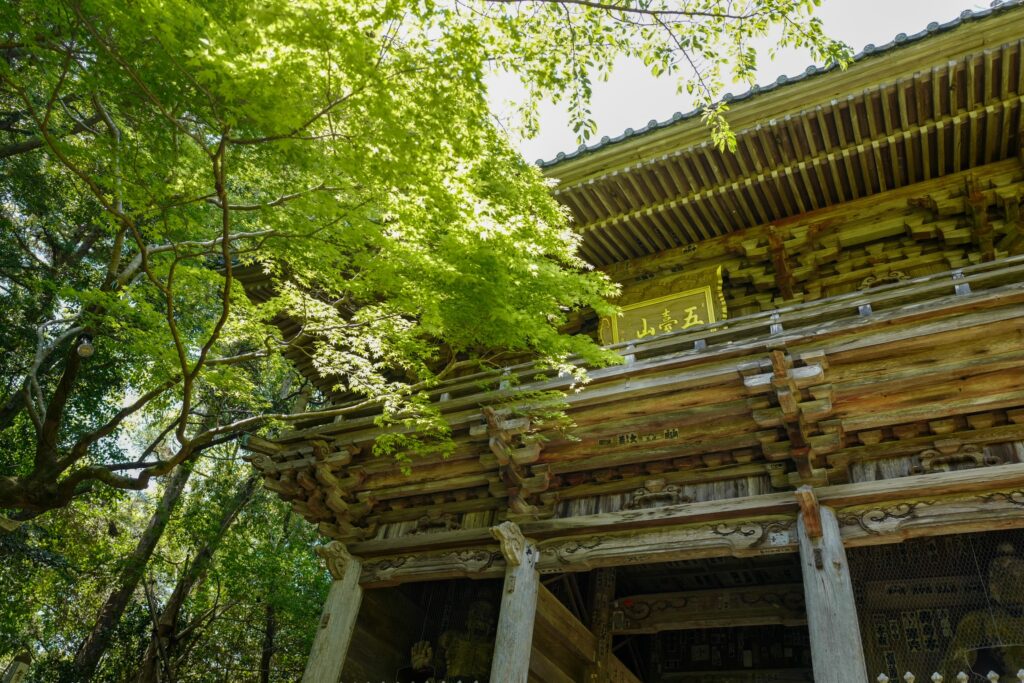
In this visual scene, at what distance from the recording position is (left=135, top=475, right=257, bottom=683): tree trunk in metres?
12.6

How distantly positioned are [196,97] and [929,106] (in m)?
7.30

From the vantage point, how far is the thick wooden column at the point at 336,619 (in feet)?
26.4

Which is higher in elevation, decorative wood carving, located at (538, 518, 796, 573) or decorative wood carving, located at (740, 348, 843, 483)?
decorative wood carving, located at (740, 348, 843, 483)

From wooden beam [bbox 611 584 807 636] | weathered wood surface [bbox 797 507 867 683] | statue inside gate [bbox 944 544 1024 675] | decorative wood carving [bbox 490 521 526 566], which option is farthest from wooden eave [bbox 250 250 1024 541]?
wooden beam [bbox 611 584 807 636]

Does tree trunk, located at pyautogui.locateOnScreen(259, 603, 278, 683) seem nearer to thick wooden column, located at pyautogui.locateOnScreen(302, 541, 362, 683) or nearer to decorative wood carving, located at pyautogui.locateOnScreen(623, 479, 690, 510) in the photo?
thick wooden column, located at pyautogui.locateOnScreen(302, 541, 362, 683)

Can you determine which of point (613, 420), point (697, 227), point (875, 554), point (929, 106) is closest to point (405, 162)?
point (613, 420)

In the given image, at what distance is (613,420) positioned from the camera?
23.6ft

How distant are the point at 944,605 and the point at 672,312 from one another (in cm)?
473

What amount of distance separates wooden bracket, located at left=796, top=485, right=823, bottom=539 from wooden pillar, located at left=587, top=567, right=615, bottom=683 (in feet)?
14.3

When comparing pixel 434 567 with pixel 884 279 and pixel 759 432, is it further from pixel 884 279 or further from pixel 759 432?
pixel 884 279

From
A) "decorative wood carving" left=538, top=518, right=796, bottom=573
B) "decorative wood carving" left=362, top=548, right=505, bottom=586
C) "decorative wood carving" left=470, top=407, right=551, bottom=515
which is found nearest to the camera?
"decorative wood carving" left=538, top=518, right=796, bottom=573

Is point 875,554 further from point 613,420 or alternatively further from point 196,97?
point 196,97

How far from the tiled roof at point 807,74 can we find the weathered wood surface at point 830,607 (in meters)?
4.36

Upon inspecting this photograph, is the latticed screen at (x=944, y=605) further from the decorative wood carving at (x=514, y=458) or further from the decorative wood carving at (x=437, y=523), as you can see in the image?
the decorative wood carving at (x=437, y=523)
